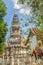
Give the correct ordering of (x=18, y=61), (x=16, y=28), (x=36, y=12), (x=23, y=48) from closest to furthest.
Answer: (x=36, y=12), (x=18, y=61), (x=23, y=48), (x=16, y=28)

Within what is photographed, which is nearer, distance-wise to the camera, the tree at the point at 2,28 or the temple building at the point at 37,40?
the temple building at the point at 37,40

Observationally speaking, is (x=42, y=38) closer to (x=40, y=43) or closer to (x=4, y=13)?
(x=40, y=43)

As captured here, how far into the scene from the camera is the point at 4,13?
46156mm

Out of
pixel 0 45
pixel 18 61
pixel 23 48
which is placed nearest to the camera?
pixel 18 61

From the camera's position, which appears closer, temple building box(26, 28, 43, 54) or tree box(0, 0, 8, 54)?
temple building box(26, 28, 43, 54)

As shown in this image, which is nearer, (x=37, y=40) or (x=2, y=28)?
(x=37, y=40)

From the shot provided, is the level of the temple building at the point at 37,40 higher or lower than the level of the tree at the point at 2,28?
lower

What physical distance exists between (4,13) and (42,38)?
1135cm

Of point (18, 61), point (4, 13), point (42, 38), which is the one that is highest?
point (4, 13)

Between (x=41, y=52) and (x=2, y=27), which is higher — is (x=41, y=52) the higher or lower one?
the lower one

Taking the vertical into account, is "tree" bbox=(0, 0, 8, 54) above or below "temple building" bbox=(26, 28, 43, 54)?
above

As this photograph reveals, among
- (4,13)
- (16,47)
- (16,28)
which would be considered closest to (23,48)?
(16,47)

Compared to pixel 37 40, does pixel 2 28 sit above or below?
above

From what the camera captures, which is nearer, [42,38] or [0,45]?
[42,38]
